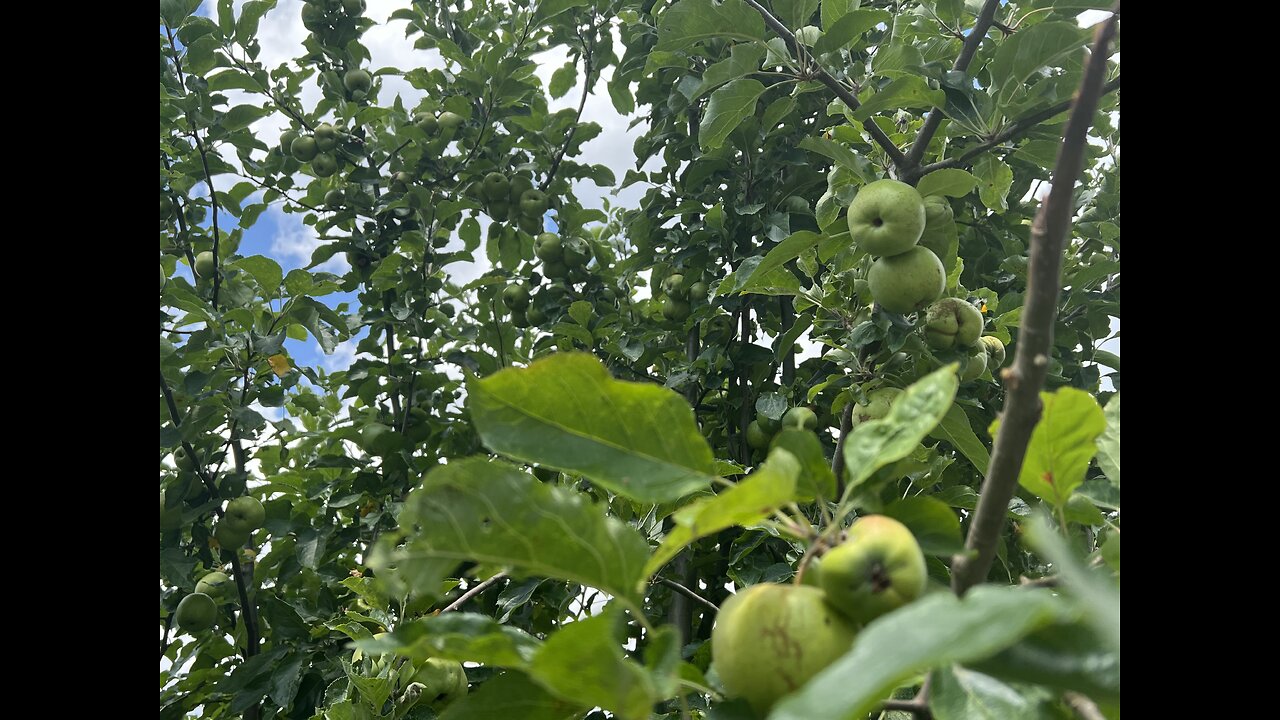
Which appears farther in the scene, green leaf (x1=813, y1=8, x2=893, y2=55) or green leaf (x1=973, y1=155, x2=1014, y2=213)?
green leaf (x1=973, y1=155, x2=1014, y2=213)

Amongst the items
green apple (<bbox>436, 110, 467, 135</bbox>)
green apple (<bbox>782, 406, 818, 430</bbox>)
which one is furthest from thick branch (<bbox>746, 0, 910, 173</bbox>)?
green apple (<bbox>436, 110, 467, 135</bbox>)

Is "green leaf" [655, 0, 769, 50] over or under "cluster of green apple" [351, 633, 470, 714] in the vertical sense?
over

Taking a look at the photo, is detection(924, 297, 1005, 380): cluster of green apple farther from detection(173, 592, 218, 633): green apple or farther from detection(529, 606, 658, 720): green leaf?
detection(173, 592, 218, 633): green apple

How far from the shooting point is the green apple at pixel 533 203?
278 cm

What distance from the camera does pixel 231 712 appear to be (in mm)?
1921

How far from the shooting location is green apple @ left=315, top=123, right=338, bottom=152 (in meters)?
2.78

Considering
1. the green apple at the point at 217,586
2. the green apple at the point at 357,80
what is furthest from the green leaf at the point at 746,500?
the green apple at the point at 357,80

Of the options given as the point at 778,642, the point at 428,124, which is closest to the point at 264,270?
the point at 428,124

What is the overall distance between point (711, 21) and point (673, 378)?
100cm

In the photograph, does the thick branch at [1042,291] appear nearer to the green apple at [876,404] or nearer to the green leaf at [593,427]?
the green leaf at [593,427]

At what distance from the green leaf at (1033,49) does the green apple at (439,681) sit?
4.54ft
